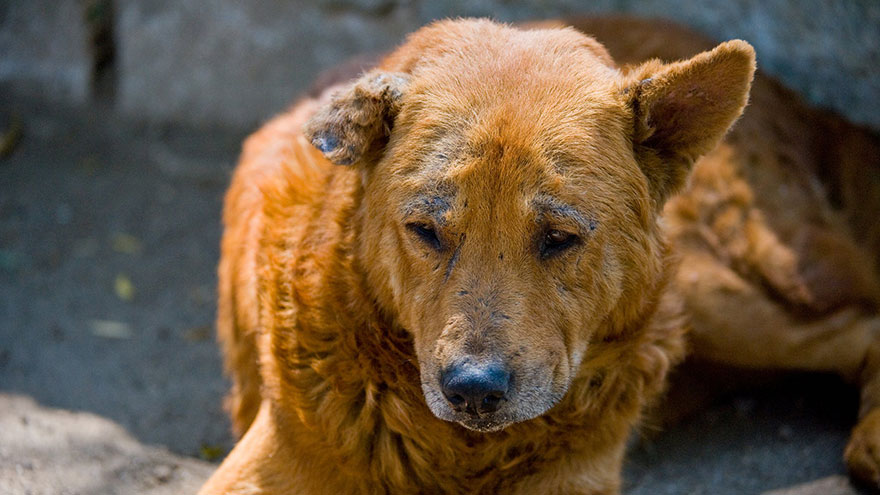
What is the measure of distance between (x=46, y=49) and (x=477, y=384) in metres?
5.78

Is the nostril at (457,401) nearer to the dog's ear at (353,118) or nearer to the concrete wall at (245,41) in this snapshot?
the dog's ear at (353,118)

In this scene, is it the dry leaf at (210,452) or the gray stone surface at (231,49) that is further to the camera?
the gray stone surface at (231,49)

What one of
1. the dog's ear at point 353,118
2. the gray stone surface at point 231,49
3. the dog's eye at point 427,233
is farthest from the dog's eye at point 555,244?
the gray stone surface at point 231,49

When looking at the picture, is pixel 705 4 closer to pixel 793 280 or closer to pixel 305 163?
pixel 793 280

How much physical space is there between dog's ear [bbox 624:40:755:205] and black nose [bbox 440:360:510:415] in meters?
0.92

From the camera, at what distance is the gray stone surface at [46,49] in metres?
6.83

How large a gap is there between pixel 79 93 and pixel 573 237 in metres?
5.46

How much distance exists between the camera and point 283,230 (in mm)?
3244

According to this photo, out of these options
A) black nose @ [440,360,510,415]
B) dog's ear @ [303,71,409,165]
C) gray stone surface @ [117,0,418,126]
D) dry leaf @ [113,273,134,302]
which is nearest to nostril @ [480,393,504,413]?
black nose @ [440,360,510,415]

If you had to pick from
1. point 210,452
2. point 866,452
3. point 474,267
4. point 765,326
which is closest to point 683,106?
point 474,267

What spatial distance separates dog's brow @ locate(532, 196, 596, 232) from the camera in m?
2.64

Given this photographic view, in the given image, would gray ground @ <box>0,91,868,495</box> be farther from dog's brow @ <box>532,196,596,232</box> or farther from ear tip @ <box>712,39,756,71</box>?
ear tip @ <box>712,39,756,71</box>

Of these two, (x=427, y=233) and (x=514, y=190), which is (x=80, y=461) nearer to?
(x=427, y=233)

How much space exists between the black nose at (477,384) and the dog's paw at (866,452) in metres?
1.96
